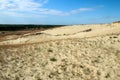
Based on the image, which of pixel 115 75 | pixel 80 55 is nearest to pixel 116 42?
pixel 80 55

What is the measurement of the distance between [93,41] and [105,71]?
22.4 feet

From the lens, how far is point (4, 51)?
79.4 ft

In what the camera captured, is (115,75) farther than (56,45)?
No

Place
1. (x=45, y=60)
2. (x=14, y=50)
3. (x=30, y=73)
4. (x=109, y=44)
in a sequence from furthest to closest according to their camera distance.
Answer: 1. (x=109, y=44)
2. (x=14, y=50)
3. (x=45, y=60)
4. (x=30, y=73)

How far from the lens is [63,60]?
2295 centimetres

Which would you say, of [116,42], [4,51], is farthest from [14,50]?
[116,42]

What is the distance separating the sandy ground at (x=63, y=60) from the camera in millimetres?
20438

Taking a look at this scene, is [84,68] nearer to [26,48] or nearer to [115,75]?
[115,75]

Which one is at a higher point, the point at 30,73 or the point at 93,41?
the point at 93,41

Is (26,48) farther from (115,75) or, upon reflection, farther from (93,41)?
(115,75)

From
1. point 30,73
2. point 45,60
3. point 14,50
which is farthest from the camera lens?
point 14,50

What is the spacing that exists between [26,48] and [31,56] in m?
1.86

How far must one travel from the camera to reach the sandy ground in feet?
67.1

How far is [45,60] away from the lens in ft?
75.2
